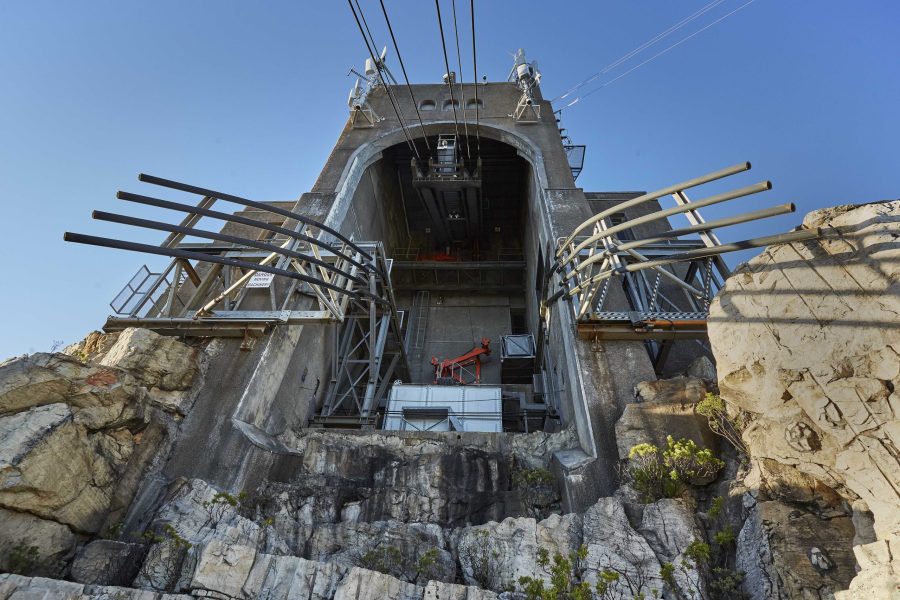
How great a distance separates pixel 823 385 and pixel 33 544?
34.2 ft

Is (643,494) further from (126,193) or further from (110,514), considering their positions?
(126,193)

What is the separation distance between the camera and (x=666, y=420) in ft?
27.9

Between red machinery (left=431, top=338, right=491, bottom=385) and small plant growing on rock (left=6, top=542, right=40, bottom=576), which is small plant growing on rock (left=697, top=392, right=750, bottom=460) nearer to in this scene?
small plant growing on rock (left=6, top=542, right=40, bottom=576)

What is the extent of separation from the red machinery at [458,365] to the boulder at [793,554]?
14.1 meters

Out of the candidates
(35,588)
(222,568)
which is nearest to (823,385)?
(222,568)

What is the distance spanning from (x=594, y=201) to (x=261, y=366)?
1680cm

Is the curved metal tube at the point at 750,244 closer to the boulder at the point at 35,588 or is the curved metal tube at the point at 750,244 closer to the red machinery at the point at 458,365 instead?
the boulder at the point at 35,588

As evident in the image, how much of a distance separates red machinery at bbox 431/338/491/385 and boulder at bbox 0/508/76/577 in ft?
45.5

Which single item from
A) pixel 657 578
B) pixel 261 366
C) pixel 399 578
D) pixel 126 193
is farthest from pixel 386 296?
pixel 657 578

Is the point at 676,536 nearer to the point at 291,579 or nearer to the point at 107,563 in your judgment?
the point at 291,579

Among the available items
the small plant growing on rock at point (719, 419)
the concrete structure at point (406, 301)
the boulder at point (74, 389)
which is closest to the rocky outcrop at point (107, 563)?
the concrete structure at point (406, 301)

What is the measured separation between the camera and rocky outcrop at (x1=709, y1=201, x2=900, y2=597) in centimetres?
505

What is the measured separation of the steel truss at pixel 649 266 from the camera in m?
6.86

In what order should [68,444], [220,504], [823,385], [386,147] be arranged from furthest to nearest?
[386,147], [220,504], [68,444], [823,385]
